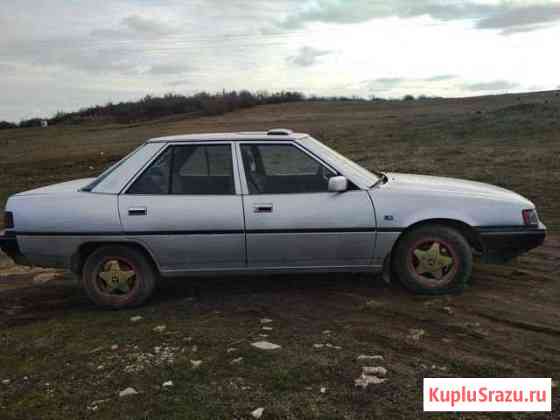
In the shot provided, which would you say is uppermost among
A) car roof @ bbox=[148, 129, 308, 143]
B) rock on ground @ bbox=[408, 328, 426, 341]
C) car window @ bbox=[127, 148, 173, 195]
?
car roof @ bbox=[148, 129, 308, 143]

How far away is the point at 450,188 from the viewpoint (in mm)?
5309

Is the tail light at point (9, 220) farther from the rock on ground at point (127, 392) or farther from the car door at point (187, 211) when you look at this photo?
the rock on ground at point (127, 392)

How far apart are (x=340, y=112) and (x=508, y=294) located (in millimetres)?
29707

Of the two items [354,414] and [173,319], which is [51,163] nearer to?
[173,319]

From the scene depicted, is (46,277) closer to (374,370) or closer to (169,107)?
(374,370)

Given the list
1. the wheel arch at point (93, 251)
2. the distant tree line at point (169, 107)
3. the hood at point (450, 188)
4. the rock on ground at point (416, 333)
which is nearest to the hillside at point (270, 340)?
the rock on ground at point (416, 333)

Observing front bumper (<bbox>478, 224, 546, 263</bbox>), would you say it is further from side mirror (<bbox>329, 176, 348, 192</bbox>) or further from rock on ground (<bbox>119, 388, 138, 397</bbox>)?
rock on ground (<bbox>119, 388, 138, 397</bbox>)

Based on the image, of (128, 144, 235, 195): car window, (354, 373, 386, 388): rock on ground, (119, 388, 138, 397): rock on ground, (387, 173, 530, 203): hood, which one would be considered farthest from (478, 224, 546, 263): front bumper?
(119, 388, 138, 397): rock on ground

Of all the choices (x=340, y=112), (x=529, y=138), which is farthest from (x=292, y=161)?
(x=340, y=112)

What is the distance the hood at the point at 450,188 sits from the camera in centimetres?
518

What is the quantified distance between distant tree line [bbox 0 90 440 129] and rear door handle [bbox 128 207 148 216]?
35.7m

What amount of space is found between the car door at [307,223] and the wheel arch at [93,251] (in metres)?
0.95

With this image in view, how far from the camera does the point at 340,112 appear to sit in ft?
112

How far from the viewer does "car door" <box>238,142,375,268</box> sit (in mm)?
5000
